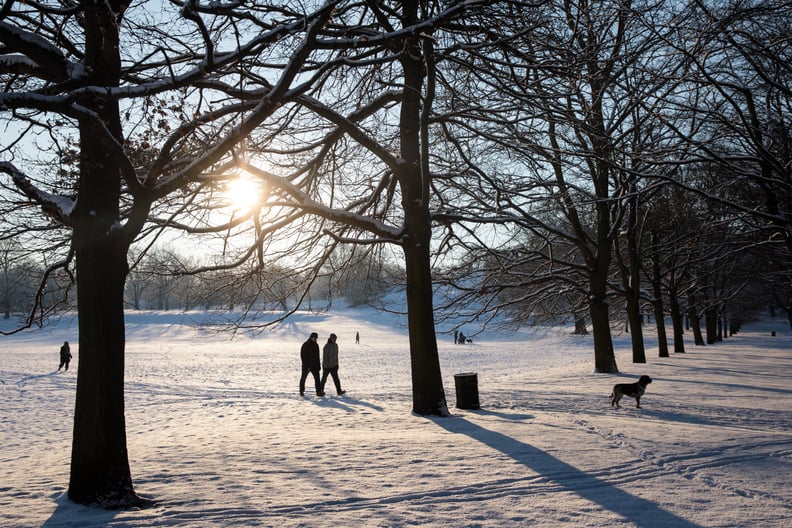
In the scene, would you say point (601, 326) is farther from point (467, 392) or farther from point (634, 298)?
point (467, 392)

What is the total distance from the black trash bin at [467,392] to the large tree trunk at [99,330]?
690cm

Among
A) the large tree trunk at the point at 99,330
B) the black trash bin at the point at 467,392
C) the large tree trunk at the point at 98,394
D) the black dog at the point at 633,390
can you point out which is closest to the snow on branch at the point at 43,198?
the large tree trunk at the point at 99,330

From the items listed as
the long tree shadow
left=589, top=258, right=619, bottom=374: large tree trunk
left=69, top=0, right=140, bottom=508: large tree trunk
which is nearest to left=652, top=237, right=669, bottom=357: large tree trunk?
left=589, top=258, right=619, bottom=374: large tree trunk

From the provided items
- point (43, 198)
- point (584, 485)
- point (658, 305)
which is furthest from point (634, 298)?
point (43, 198)

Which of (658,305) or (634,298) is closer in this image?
(634,298)

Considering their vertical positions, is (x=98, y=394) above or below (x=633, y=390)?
above

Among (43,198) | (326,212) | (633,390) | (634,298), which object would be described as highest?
(326,212)

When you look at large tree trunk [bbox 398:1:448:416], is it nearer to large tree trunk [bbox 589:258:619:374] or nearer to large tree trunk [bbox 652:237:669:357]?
large tree trunk [bbox 589:258:619:374]

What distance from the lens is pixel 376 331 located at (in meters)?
64.0

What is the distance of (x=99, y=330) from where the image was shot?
17.9 ft

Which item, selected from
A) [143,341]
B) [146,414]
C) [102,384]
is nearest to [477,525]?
[102,384]

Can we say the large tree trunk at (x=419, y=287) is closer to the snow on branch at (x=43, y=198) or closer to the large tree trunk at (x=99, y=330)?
the large tree trunk at (x=99, y=330)

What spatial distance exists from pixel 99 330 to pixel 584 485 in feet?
16.5

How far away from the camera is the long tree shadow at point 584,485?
4.81 meters
